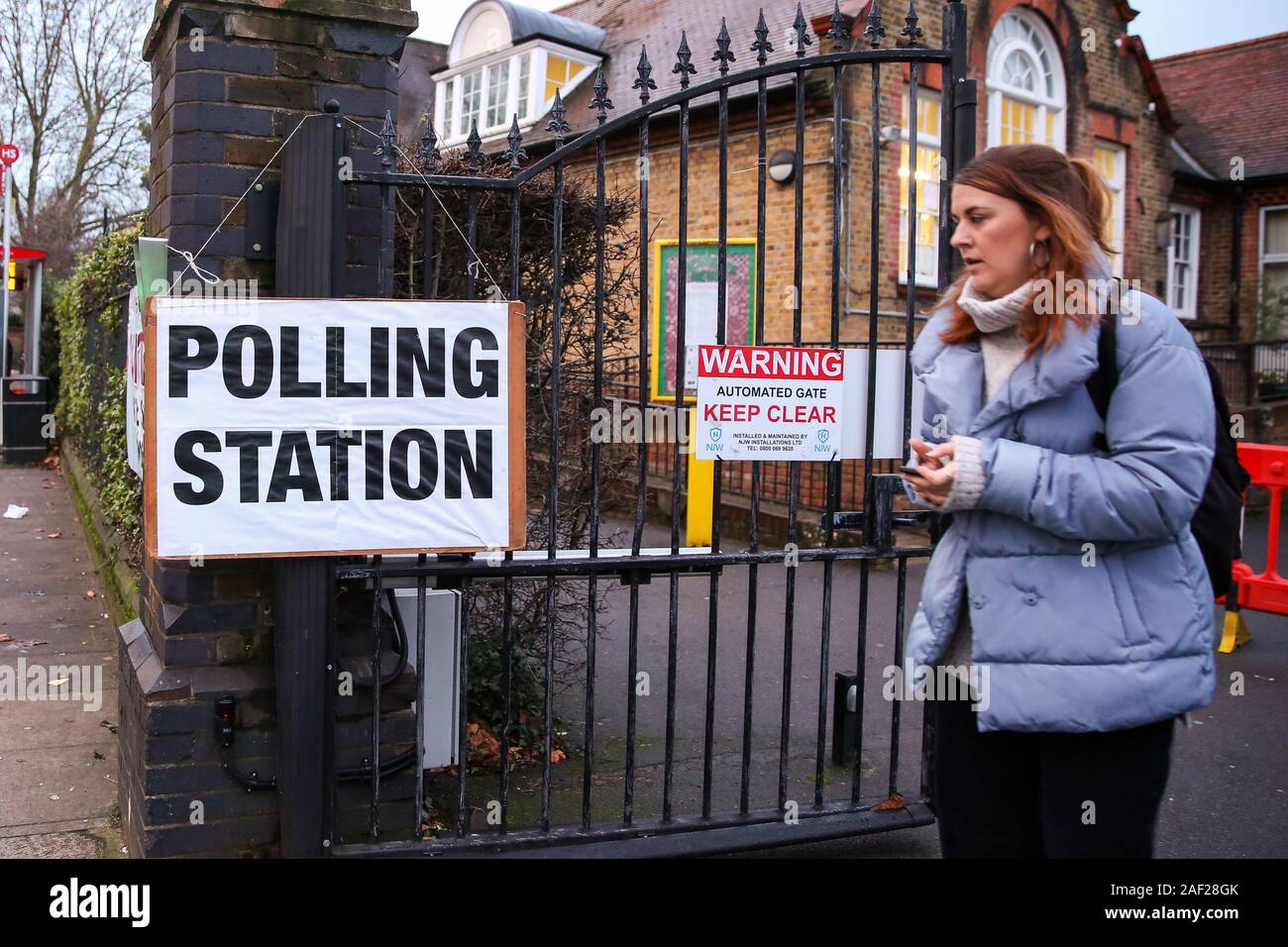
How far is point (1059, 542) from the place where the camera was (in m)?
2.45

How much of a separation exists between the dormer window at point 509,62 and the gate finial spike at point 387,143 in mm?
13336

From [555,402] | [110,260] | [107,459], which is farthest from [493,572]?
[110,260]

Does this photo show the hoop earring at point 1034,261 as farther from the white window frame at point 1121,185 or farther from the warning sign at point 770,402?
the white window frame at point 1121,185

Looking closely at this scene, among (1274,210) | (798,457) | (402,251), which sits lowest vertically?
(798,457)

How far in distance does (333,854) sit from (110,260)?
22.5 feet

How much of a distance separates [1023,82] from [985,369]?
14.3 m

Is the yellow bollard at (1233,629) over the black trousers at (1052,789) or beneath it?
beneath

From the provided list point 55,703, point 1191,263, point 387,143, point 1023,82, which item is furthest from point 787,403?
point 1191,263

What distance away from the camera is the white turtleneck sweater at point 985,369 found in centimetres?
244

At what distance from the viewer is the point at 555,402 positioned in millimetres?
3625

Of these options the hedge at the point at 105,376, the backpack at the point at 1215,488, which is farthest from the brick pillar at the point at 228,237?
the backpack at the point at 1215,488

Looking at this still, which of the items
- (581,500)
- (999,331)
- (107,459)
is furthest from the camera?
(107,459)

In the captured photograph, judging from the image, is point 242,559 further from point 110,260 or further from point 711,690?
point 110,260
